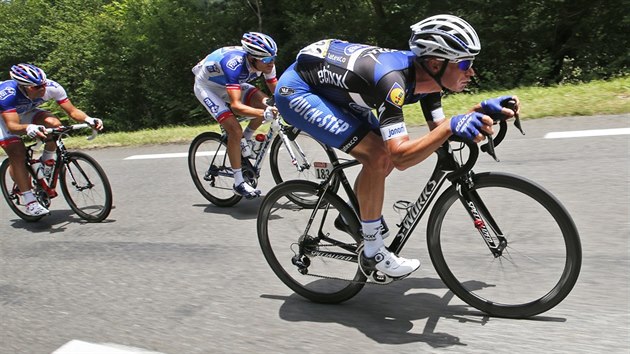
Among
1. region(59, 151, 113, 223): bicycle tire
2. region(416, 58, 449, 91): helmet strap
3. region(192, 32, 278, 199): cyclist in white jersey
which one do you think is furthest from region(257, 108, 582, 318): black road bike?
region(59, 151, 113, 223): bicycle tire

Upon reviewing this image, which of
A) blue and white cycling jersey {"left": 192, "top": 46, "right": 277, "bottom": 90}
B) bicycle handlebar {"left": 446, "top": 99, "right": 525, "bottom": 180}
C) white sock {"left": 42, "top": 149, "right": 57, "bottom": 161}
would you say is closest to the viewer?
bicycle handlebar {"left": 446, "top": 99, "right": 525, "bottom": 180}

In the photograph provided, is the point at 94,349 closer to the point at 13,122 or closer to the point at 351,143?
the point at 351,143

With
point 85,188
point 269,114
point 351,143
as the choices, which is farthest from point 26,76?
point 351,143

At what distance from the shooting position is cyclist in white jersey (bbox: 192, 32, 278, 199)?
591 cm

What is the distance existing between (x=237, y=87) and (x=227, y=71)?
21cm

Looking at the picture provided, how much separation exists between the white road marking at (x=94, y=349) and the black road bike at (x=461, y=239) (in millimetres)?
1110

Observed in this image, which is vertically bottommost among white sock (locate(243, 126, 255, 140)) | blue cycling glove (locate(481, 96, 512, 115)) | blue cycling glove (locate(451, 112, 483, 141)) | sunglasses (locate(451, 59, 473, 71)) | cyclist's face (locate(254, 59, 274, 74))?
white sock (locate(243, 126, 255, 140))

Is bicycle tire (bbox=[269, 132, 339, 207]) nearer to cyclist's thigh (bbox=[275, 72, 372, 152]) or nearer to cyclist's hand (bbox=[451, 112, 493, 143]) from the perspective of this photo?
cyclist's thigh (bbox=[275, 72, 372, 152])

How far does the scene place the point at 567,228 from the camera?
10.3 ft

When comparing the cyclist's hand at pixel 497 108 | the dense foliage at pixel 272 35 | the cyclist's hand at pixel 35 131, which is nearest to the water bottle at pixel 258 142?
the cyclist's hand at pixel 35 131

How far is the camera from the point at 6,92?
6152mm

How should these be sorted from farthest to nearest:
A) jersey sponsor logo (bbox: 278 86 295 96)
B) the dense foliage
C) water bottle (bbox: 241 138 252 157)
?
the dense foliage < water bottle (bbox: 241 138 252 157) < jersey sponsor logo (bbox: 278 86 295 96)

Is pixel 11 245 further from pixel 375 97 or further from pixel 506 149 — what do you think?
pixel 506 149

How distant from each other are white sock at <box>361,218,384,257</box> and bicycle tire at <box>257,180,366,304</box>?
14 cm
